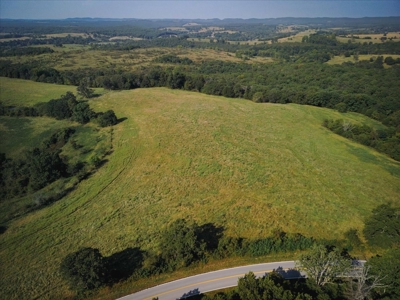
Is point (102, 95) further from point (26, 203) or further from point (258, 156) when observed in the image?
point (258, 156)

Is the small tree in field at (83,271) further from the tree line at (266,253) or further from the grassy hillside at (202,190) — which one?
the grassy hillside at (202,190)

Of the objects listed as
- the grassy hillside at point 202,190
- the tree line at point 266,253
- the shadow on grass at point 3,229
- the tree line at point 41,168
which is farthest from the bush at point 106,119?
the tree line at point 266,253

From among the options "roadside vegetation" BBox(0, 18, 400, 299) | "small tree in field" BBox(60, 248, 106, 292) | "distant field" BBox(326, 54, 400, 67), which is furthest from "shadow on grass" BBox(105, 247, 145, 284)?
"distant field" BBox(326, 54, 400, 67)

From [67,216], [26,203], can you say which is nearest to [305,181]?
[67,216]

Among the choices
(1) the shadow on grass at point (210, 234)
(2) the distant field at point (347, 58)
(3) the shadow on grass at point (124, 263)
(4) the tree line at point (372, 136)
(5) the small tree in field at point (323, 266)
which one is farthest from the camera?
(2) the distant field at point (347, 58)

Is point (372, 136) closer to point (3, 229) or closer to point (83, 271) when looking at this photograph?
point (83, 271)

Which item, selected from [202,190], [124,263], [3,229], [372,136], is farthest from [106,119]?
[372,136]

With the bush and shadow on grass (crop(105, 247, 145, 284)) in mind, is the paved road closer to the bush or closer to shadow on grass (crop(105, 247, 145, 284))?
shadow on grass (crop(105, 247, 145, 284))
